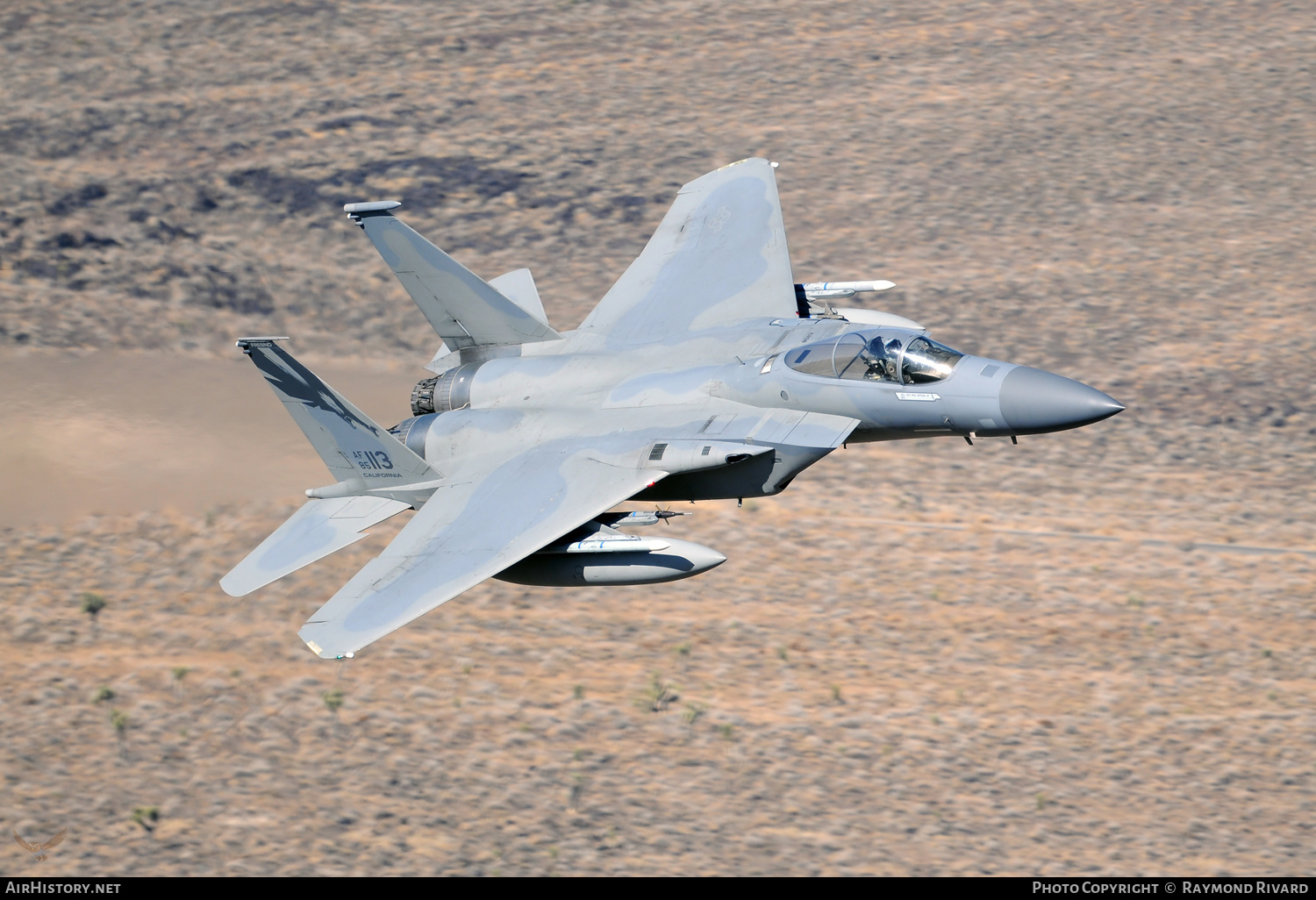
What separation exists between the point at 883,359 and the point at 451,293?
25.6ft

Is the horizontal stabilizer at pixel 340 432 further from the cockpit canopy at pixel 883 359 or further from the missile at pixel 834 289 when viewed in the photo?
the missile at pixel 834 289

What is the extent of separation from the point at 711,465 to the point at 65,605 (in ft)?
44.7

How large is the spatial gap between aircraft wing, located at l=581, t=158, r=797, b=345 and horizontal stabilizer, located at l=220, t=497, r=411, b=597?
4.97m

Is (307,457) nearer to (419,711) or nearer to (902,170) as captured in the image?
(419,711)

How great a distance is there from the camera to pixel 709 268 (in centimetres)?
2372

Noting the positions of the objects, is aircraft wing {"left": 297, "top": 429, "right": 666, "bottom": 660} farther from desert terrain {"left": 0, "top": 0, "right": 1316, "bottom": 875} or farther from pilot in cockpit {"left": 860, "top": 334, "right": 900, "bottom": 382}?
desert terrain {"left": 0, "top": 0, "right": 1316, "bottom": 875}

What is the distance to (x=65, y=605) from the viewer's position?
25.6 metres

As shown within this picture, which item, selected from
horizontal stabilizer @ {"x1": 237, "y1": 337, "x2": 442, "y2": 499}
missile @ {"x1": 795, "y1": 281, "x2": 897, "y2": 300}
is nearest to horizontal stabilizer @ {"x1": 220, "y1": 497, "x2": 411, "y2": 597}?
horizontal stabilizer @ {"x1": 237, "y1": 337, "x2": 442, "y2": 499}

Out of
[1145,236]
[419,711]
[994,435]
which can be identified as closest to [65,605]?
[419,711]

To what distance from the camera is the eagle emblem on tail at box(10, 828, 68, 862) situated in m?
22.0

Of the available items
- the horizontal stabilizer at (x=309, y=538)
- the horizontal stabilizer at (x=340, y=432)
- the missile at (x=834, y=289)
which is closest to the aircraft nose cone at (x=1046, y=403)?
the missile at (x=834, y=289)

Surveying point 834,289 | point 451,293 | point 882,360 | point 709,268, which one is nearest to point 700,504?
point 709,268

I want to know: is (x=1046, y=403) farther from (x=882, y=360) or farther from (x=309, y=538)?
(x=309, y=538)

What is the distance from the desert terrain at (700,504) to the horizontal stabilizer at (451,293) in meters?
5.26
